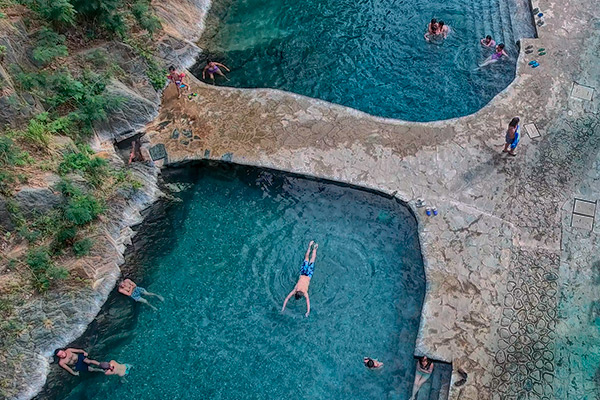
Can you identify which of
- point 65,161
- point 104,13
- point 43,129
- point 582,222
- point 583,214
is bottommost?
point 65,161

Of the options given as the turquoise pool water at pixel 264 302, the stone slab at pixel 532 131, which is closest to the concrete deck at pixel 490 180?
the stone slab at pixel 532 131

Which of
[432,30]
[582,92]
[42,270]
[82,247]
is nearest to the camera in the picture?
[42,270]

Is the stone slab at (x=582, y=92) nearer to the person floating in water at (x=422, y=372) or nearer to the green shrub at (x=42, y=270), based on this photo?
the person floating in water at (x=422, y=372)

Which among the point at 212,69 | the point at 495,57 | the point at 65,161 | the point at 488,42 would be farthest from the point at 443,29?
the point at 65,161

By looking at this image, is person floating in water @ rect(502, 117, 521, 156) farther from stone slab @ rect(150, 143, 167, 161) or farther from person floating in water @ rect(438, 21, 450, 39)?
stone slab @ rect(150, 143, 167, 161)

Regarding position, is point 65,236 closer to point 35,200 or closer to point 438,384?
point 35,200
